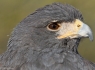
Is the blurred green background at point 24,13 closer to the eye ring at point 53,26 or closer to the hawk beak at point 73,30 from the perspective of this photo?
the hawk beak at point 73,30

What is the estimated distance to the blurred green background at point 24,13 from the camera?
52.2ft

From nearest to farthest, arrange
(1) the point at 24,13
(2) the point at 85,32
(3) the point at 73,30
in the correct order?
(2) the point at 85,32 < (3) the point at 73,30 < (1) the point at 24,13

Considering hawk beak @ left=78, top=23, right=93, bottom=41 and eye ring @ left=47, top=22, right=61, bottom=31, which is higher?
eye ring @ left=47, top=22, right=61, bottom=31

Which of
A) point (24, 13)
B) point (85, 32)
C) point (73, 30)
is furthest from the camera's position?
point (24, 13)

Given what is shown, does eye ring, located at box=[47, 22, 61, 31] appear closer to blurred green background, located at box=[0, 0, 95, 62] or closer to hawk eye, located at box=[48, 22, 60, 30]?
hawk eye, located at box=[48, 22, 60, 30]

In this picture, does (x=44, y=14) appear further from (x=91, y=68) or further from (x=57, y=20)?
(x=91, y=68)

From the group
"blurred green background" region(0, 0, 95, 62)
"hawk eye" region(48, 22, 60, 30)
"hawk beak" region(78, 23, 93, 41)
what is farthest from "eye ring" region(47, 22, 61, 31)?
"blurred green background" region(0, 0, 95, 62)

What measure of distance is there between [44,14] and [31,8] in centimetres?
711

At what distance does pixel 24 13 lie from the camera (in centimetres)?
1675

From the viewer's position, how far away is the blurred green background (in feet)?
52.2

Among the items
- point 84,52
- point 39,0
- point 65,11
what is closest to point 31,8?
point 39,0

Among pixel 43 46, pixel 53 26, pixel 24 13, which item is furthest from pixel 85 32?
pixel 24 13

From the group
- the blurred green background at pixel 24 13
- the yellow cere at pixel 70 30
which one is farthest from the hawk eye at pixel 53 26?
the blurred green background at pixel 24 13

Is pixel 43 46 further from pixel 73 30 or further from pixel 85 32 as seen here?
pixel 85 32
